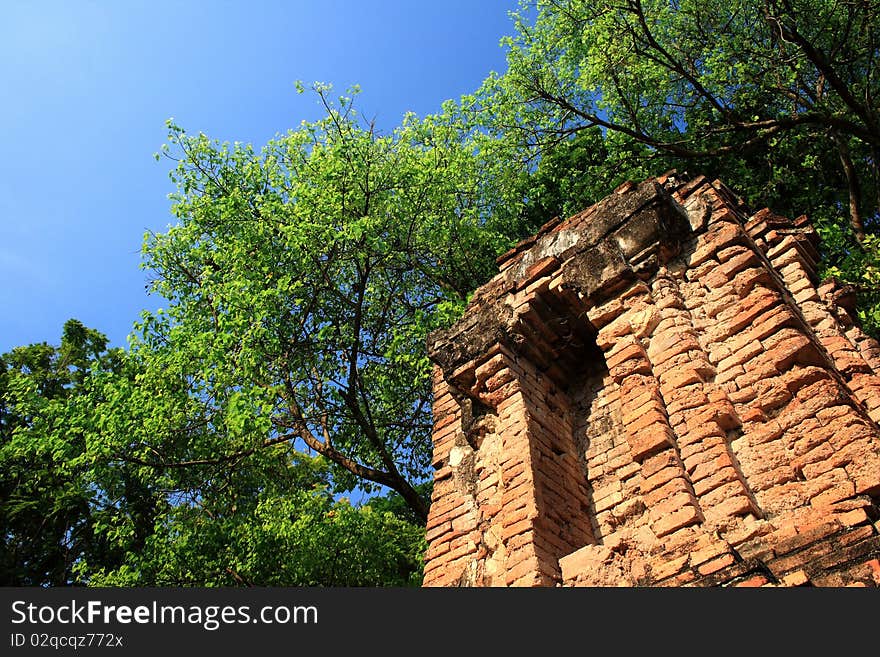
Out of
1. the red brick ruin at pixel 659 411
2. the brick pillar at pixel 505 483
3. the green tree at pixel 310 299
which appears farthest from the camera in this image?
the green tree at pixel 310 299

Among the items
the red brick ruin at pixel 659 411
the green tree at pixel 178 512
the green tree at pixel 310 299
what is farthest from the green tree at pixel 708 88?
the green tree at pixel 178 512

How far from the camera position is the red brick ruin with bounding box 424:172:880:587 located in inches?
139

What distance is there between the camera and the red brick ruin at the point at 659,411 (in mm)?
3525

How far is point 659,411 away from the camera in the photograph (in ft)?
14.3

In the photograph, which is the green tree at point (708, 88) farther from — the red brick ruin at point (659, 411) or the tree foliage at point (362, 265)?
the red brick ruin at point (659, 411)

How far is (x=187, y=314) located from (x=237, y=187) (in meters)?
2.87

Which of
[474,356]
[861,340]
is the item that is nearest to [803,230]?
[861,340]

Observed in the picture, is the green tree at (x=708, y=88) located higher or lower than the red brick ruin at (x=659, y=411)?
higher

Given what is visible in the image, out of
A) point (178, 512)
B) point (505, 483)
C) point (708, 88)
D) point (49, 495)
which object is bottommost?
point (505, 483)

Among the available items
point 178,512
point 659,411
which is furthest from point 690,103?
point 178,512

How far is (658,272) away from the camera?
5.11 meters

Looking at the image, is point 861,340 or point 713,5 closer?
point 861,340

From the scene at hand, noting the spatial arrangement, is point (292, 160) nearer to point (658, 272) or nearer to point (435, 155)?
point (435, 155)

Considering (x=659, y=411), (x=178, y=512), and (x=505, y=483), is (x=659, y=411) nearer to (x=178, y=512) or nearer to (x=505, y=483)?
(x=505, y=483)
